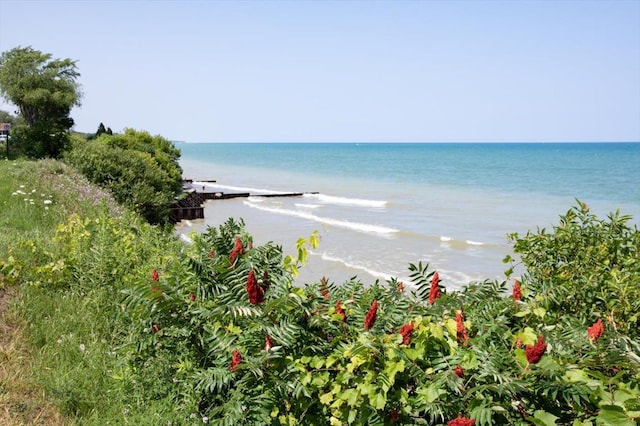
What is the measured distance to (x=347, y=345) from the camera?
129 inches

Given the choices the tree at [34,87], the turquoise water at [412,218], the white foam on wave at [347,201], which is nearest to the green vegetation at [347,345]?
the turquoise water at [412,218]

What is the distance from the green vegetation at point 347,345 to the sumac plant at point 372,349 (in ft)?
0.03

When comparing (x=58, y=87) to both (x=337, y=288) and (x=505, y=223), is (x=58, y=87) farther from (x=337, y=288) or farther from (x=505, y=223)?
(x=337, y=288)

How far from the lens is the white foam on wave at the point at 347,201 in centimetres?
3975

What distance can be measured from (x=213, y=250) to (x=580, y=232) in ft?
12.0

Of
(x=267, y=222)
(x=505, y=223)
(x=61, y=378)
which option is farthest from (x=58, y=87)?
(x=61, y=378)

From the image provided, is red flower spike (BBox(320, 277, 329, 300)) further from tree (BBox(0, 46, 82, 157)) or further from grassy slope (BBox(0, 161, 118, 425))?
tree (BBox(0, 46, 82, 157))

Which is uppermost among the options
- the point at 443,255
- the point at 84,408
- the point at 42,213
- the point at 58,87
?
the point at 58,87

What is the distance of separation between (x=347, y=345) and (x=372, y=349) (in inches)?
13.4

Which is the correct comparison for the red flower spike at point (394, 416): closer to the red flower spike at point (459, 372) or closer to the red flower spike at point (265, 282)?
the red flower spike at point (459, 372)

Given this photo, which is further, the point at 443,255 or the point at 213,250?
the point at 443,255

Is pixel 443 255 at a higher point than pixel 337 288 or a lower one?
lower

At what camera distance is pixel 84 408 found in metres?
4.25

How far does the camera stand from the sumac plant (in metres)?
2.80
